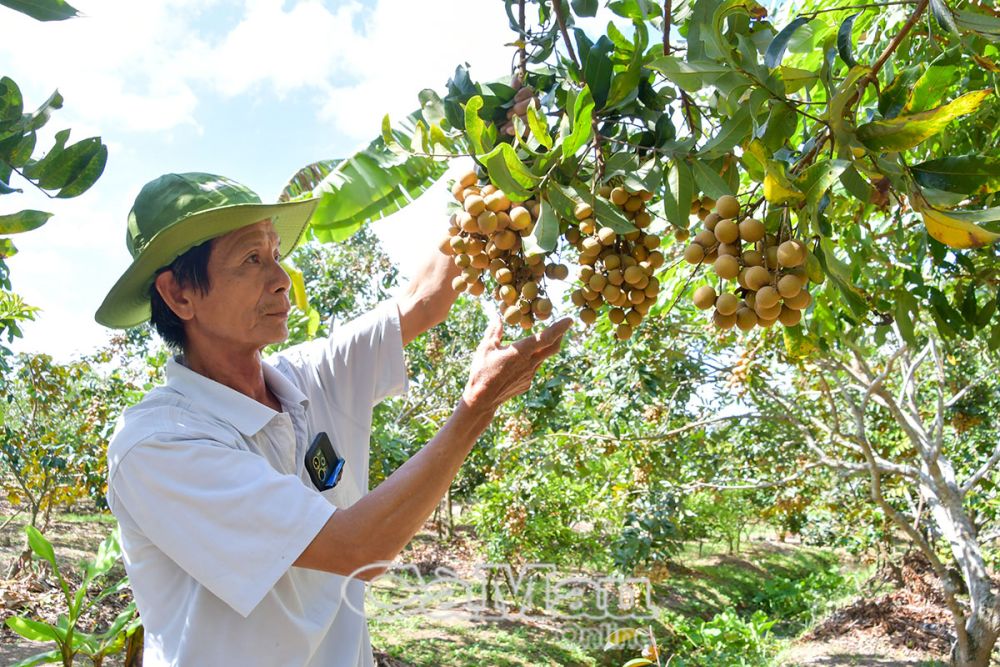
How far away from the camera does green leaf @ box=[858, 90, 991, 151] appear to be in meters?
0.73

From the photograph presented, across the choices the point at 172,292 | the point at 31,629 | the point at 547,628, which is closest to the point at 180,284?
the point at 172,292

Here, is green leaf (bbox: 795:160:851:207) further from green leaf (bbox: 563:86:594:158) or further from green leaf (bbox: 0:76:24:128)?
green leaf (bbox: 0:76:24:128)

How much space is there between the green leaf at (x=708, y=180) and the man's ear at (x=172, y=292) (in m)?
1.10

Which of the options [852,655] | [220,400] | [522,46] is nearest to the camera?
[522,46]

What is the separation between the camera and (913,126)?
765mm

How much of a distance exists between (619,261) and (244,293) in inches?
33.3

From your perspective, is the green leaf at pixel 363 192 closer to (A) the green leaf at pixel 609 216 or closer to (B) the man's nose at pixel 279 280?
(B) the man's nose at pixel 279 280

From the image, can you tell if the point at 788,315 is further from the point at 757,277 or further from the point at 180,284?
the point at 180,284

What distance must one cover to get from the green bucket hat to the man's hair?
2cm

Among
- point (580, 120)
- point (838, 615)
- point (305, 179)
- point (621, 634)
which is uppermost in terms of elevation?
point (305, 179)

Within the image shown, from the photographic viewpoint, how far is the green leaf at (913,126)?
0.73 metres

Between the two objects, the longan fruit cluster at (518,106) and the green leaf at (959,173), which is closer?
the green leaf at (959,173)

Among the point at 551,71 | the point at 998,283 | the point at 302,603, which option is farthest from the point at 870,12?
the point at 302,603

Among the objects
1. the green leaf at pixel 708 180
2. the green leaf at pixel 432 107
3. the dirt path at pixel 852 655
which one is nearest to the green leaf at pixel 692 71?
the green leaf at pixel 708 180
